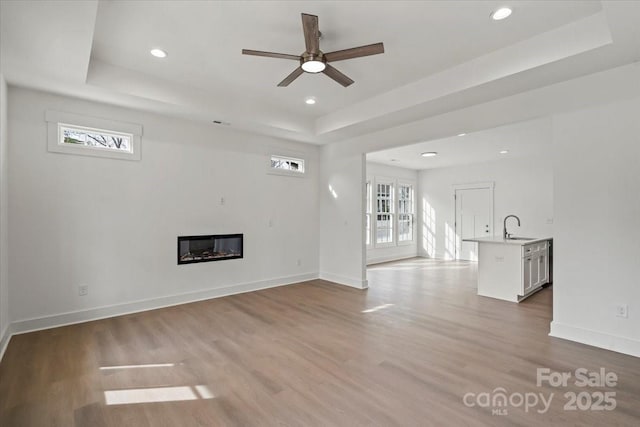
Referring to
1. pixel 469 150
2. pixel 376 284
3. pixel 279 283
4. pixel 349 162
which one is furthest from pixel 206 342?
pixel 469 150

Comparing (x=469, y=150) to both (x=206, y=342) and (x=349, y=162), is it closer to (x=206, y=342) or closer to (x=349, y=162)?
(x=349, y=162)

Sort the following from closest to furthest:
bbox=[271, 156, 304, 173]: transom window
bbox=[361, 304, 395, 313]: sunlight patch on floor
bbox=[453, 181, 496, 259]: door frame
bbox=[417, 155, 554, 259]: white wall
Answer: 1. bbox=[361, 304, 395, 313]: sunlight patch on floor
2. bbox=[271, 156, 304, 173]: transom window
3. bbox=[417, 155, 554, 259]: white wall
4. bbox=[453, 181, 496, 259]: door frame

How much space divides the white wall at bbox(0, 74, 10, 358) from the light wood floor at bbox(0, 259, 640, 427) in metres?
0.25

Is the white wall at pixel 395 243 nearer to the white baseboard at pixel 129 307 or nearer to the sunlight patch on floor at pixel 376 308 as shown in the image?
the white baseboard at pixel 129 307

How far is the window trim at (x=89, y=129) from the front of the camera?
11.8 ft

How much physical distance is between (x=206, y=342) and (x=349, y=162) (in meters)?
3.87

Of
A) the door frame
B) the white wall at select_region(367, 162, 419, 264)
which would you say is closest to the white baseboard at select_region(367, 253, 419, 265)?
the white wall at select_region(367, 162, 419, 264)

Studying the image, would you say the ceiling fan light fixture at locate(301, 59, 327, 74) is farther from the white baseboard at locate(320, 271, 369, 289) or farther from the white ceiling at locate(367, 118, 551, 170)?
the white baseboard at locate(320, 271, 369, 289)

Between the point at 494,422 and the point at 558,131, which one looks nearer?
the point at 494,422

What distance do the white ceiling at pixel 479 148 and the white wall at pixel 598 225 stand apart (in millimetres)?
1492

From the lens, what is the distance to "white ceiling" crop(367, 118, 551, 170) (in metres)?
5.37

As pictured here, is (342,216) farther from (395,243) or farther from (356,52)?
(395,243)

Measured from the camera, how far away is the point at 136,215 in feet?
13.7

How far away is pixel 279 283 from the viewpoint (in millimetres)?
5688
